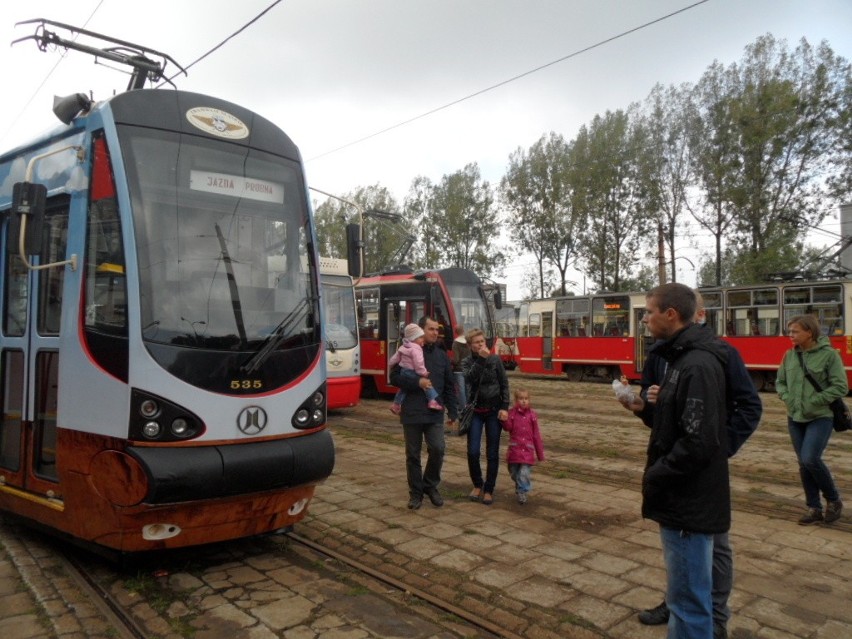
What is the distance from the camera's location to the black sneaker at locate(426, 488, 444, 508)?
6.90 meters

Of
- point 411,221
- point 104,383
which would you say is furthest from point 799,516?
point 411,221

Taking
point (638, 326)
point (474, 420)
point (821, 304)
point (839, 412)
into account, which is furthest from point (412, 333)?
point (638, 326)

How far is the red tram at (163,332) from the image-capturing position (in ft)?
14.9

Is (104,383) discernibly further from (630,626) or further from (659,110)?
(659,110)

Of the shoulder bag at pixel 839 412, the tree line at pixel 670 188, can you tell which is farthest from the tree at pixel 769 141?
the shoulder bag at pixel 839 412

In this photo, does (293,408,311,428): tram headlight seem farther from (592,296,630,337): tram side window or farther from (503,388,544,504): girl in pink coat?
(592,296,630,337): tram side window

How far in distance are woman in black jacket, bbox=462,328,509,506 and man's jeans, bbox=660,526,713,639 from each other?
3699 mm

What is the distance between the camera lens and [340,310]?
47.8ft

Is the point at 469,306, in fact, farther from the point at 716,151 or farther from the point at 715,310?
the point at 716,151

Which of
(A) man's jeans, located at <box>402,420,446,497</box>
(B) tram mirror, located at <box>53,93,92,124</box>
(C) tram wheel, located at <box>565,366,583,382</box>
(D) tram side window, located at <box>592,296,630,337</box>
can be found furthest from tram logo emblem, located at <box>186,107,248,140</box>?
(C) tram wheel, located at <box>565,366,583,382</box>

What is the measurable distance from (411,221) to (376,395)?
3750cm

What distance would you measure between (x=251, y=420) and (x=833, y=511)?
199 inches

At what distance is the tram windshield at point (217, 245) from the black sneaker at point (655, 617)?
300cm

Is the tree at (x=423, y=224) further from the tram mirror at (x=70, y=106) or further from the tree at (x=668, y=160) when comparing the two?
the tram mirror at (x=70, y=106)
